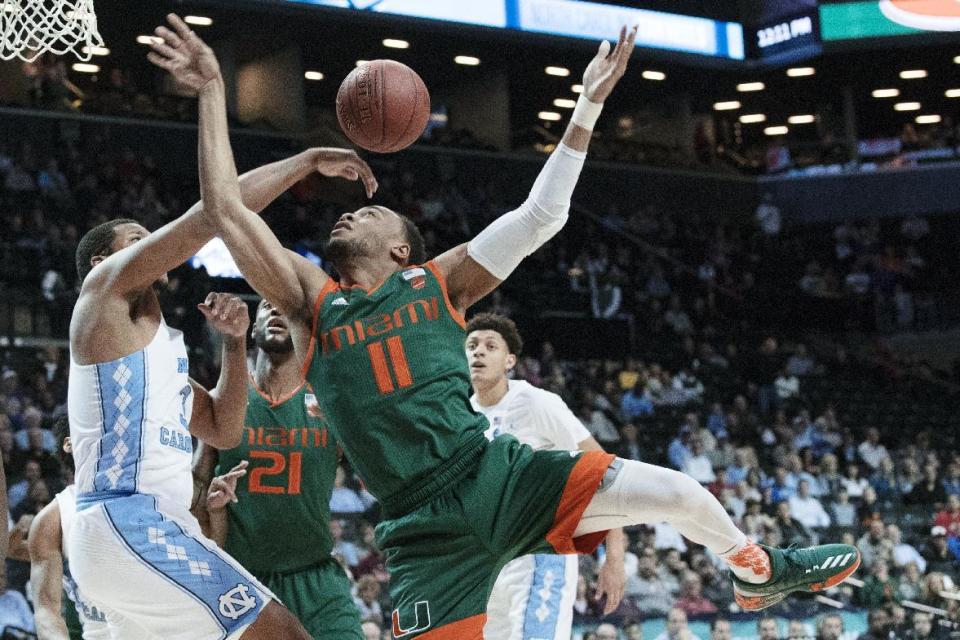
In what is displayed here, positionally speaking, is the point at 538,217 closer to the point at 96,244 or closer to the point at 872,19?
the point at 96,244

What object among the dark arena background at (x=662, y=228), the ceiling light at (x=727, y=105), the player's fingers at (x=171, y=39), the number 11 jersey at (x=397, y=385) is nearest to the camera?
the player's fingers at (x=171, y=39)

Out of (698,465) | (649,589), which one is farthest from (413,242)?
(698,465)

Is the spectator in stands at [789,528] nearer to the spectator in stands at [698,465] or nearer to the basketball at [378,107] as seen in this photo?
the spectator in stands at [698,465]

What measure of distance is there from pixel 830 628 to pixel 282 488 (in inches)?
285

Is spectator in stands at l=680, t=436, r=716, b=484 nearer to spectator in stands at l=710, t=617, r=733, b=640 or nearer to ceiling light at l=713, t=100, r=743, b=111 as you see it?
spectator in stands at l=710, t=617, r=733, b=640

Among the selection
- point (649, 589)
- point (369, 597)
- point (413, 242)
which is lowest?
point (649, 589)

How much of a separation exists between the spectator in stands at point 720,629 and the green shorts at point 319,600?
6.07 meters

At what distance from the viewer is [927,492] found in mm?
16172

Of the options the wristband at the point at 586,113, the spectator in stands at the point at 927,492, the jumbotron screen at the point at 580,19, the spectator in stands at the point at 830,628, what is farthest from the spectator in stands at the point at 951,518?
the wristband at the point at 586,113

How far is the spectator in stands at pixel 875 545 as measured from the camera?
13.8m

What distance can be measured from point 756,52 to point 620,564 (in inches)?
739

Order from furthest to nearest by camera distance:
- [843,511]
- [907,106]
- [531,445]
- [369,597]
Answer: [907,106], [843,511], [369,597], [531,445]

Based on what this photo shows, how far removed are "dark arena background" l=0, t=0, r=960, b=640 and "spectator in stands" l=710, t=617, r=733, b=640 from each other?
2 cm

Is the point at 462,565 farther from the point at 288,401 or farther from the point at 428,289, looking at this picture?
the point at 288,401
